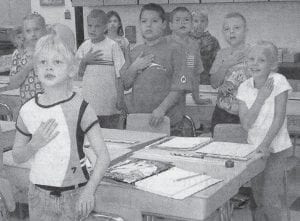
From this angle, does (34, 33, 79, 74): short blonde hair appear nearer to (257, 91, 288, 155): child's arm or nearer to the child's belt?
the child's belt

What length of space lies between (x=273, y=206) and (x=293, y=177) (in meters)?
1.85

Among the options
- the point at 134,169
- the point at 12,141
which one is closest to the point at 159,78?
the point at 12,141

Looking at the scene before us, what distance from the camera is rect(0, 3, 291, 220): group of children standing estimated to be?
75.0 inches

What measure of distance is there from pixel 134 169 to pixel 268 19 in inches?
221

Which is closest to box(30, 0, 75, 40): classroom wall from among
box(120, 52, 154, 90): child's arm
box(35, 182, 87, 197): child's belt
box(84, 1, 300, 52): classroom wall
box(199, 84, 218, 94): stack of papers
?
box(84, 1, 300, 52): classroom wall

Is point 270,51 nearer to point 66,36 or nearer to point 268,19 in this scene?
point 66,36

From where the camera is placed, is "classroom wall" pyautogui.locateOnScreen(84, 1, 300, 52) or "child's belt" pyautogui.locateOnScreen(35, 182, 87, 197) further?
"classroom wall" pyautogui.locateOnScreen(84, 1, 300, 52)

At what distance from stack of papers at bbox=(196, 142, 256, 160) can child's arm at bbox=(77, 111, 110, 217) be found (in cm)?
69

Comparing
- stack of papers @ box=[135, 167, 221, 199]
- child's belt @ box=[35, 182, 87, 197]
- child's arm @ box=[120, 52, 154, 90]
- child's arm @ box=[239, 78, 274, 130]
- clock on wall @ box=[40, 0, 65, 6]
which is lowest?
stack of papers @ box=[135, 167, 221, 199]

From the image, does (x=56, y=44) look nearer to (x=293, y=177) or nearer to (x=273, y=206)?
(x=273, y=206)

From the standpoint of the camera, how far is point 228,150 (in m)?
2.51

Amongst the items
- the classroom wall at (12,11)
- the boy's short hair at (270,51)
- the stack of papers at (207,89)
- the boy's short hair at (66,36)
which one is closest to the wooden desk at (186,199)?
the boy's short hair at (66,36)

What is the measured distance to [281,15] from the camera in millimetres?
7219

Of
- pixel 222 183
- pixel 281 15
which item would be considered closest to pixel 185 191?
pixel 222 183
